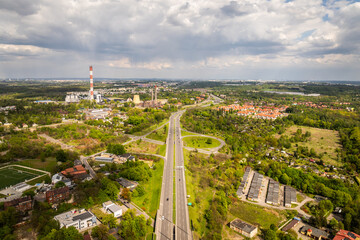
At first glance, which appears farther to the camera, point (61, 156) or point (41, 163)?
point (41, 163)

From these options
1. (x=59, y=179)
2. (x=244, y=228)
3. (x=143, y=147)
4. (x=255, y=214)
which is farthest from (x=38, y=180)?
(x=255, y=214)

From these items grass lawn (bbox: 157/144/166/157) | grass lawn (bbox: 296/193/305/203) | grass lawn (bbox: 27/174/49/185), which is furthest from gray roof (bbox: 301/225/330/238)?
grass lawn (bbox: 27/174/49/185)

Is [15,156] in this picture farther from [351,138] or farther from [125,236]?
[351,138]

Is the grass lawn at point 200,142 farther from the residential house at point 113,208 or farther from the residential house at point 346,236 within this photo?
the residential house at point 346,236

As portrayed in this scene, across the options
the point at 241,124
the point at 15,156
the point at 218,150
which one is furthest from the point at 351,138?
the point at 15,156

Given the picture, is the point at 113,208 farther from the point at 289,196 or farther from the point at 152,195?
the point at 289,196

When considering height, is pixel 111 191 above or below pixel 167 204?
above

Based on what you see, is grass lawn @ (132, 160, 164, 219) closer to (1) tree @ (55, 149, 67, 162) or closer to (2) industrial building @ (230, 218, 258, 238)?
(2) industrial building @ (230, 218, 258, 238)
